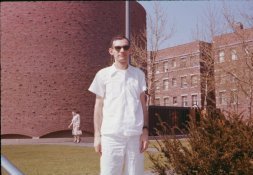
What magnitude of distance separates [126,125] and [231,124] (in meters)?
2.71

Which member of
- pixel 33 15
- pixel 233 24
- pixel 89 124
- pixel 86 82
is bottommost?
pixel 89 124

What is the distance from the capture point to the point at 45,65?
99.5 ft

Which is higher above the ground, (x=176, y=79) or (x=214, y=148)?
(x=176, y=79)

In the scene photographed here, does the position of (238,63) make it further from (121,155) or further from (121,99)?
(121,155)

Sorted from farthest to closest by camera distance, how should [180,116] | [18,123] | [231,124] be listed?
1. [180,116]
2. [18,123]
3. [231,124]

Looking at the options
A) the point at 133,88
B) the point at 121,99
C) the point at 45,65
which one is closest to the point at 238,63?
the point at 45,65

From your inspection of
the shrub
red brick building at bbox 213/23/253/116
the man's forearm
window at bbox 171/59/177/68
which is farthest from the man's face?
window at bbox 171/59/177/68

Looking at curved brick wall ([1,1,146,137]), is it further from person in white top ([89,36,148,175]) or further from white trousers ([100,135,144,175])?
white trousers ([100,135,144,175])

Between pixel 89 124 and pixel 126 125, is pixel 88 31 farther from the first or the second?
pixel 126 125

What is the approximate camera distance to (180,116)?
120 feet

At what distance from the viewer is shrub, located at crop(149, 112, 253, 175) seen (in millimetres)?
5465

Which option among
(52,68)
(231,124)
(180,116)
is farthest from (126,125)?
(180,116)

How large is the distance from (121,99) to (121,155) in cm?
51

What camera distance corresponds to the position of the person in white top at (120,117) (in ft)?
12.0
